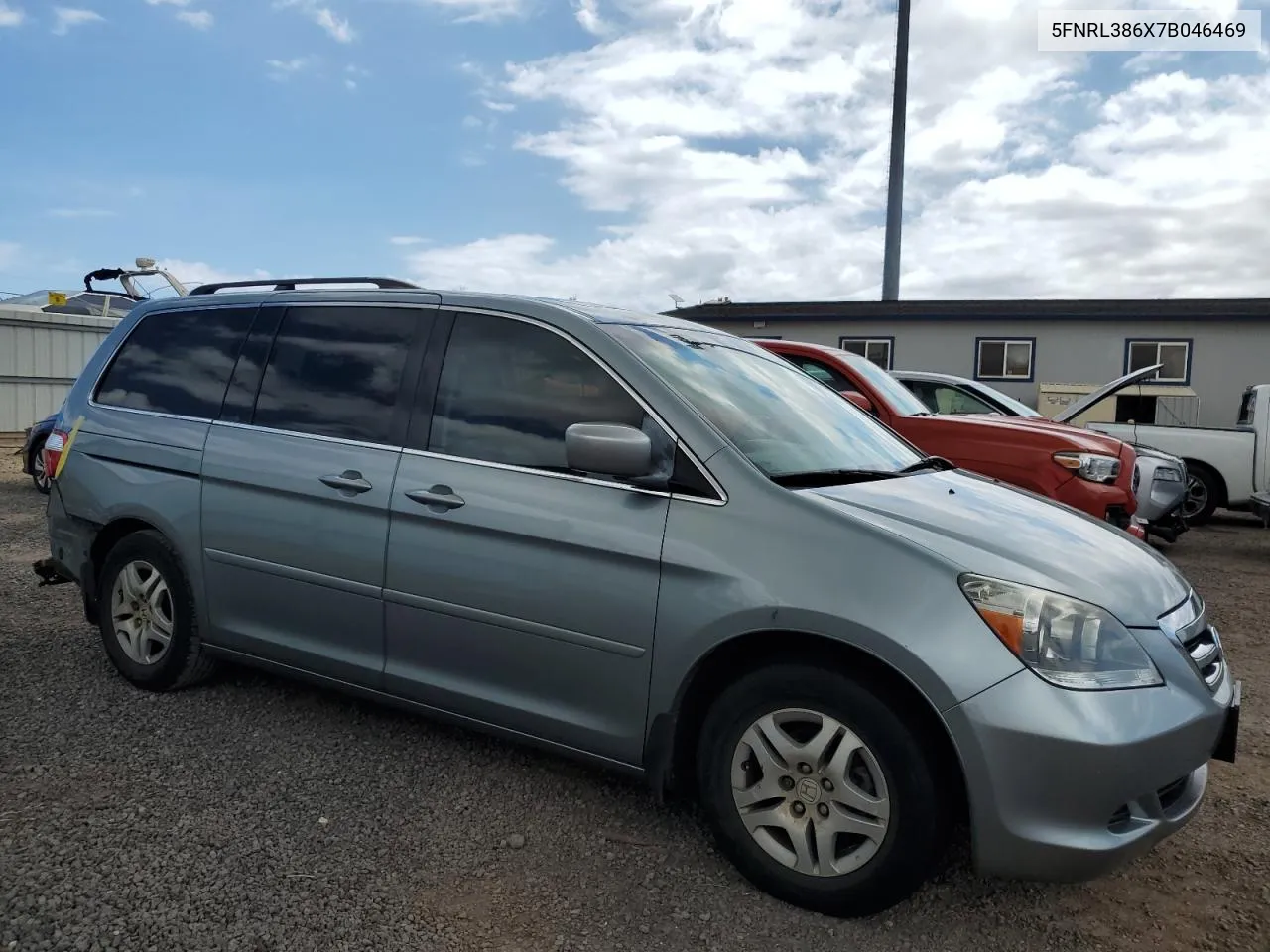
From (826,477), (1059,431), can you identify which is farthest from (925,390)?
(826,477)

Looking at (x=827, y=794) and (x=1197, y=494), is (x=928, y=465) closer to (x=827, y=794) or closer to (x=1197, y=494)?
(x=827, y=794)

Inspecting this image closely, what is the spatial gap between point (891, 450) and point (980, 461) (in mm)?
3165

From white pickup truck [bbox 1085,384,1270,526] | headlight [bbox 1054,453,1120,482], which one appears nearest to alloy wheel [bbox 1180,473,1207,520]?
white pickup truck [bbox 1085,384,1270,526]

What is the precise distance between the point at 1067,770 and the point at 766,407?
1.53m

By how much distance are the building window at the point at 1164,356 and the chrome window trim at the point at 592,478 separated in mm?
20906

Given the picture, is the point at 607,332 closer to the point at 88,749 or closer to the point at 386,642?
the point at 386,642

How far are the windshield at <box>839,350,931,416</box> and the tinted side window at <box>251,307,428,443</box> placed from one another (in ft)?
13.5

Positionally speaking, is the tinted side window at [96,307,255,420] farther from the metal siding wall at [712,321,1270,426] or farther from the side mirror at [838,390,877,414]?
the metal siding wall at [712,321,1270,426]

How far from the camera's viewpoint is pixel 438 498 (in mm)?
3232

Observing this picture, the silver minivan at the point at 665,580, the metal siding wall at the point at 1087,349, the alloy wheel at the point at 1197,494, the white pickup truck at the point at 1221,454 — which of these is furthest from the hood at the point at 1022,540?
the metal siding wall at the point at 1087,349

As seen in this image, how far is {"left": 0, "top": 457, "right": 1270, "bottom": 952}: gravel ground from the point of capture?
2551 mm

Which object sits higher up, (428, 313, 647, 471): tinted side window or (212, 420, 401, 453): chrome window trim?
(428, 313, 647, 471): tinted side window

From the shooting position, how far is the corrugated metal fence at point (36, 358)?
15922 mm

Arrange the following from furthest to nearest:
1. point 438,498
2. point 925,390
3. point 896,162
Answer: point 896,162
point 925,390
point 438,498
